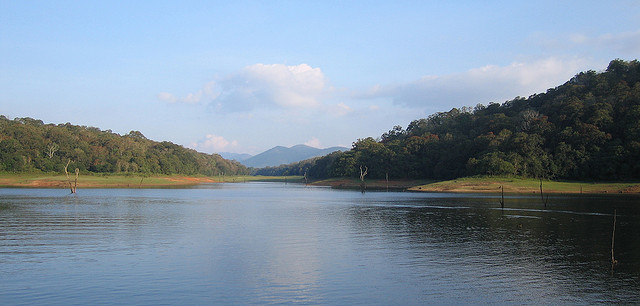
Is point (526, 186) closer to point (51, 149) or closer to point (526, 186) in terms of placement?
point (526, 186)

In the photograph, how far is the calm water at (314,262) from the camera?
15.2 metres

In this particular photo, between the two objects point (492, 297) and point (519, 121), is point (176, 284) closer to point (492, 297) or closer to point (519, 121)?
point (492, 297)

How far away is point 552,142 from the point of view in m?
96.6

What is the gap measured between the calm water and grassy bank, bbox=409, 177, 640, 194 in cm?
4984

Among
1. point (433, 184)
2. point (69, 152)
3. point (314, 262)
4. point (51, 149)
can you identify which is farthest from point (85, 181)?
point (314, 262)

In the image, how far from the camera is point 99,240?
25.8 metres

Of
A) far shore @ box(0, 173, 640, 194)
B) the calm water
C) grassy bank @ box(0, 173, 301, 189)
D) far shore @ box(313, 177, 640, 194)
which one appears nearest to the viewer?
the calm water

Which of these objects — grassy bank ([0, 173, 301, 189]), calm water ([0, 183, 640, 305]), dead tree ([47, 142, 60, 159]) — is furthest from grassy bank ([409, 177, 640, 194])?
dead tree ([47, 142, 60, 159])

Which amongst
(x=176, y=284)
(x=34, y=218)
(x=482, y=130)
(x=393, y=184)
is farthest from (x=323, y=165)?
(x=176, y=284)

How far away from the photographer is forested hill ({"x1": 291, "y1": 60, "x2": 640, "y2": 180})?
283 ft

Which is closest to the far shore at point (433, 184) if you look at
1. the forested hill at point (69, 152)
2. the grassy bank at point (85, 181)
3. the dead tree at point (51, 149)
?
the grassy bank at point (85, 181)

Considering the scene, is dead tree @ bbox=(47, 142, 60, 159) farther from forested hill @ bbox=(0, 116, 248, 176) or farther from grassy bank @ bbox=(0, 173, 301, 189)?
grassy bank @ bbox=(0, 173, 301, 189)

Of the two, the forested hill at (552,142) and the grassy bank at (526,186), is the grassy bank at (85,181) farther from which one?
the grassy bank at (526,186)

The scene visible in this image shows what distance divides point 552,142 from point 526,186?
16.5m
